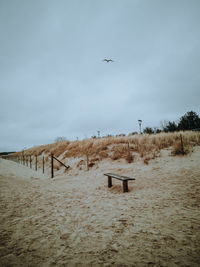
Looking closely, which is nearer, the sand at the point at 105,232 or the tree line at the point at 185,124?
the sand at the point at 105,232

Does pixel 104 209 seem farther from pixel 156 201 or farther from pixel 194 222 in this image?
pixel 194 222

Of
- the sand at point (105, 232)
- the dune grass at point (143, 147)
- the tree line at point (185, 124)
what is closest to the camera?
the sand at point (105, 232)

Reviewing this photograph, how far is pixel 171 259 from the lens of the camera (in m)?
1.72

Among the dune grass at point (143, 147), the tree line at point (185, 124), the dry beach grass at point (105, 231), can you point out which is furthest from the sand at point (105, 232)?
the tree line at point (185, 124)

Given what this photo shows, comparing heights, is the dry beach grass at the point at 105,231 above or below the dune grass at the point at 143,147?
below

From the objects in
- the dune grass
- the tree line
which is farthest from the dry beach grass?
the tree line

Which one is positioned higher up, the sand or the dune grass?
the dune grass

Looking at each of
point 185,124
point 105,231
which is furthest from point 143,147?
point 185,124

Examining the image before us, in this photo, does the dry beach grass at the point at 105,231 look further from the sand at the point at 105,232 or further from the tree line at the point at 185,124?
the tree line at the point at 185,124

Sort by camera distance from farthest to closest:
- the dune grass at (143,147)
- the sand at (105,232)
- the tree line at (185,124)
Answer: the tree line at (185,124) < the dune grass at (143,147) < the sand at (105,232)

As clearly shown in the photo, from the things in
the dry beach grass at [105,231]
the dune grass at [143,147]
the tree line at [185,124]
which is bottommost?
the dry beach grass at [105,231]

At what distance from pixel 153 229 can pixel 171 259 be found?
738mm

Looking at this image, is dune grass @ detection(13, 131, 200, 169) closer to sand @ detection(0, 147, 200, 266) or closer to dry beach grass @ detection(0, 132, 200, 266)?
dry beach grass @ detection(0, 132, 200, 266)

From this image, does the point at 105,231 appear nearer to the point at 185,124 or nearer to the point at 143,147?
the point at 143,147
